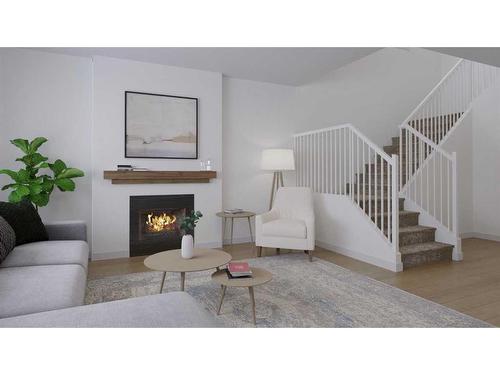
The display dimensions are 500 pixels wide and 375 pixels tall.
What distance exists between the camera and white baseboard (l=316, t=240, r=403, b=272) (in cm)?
367

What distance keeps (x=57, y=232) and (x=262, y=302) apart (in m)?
2.14

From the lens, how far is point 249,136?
533 cm

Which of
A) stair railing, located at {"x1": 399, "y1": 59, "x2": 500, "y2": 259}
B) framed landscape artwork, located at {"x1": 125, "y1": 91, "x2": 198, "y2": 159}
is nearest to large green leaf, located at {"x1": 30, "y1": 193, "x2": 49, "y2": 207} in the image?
framed landscape artwork, located at {"x1": 125, "y1": 91, "x2": 198, "y2": 159}

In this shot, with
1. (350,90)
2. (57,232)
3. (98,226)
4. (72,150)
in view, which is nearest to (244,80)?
(350,90)

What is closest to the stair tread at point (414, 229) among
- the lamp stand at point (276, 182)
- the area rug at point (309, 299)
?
the area rug at point (309, 299)

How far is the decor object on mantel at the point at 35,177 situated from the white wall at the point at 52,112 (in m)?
0.29

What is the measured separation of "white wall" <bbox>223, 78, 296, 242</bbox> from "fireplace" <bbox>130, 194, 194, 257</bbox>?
2.53ft

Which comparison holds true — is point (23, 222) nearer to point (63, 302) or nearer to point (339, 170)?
point (63, 302)

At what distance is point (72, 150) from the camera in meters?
4.23

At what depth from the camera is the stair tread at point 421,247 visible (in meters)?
3.89

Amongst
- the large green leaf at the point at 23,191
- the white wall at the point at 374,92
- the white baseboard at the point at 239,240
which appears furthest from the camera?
the white wall at the point at 374,92

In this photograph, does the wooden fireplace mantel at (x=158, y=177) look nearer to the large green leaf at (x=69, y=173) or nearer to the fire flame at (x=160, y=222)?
the large green leaf at (x=69, y=173)

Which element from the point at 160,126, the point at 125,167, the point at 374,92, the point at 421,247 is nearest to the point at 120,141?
the point at 125,167

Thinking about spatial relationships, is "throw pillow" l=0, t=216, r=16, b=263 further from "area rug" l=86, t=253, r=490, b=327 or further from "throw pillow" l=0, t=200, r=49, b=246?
"area rug" l=86, t=253, r=490, b=327
